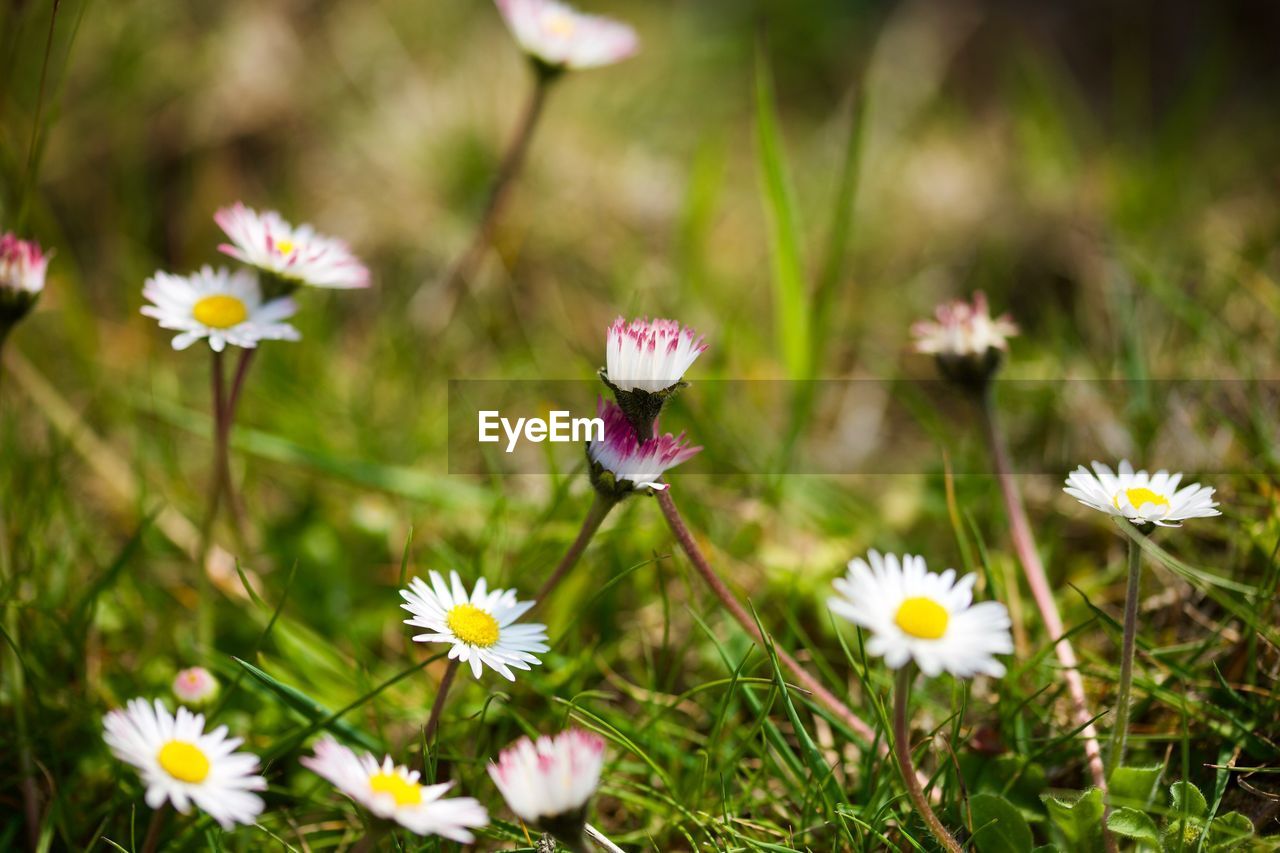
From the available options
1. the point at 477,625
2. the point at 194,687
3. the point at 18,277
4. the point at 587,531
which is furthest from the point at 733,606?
the point at 18,277

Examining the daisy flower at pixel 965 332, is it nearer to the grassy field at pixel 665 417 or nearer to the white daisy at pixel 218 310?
the grassy field at pixel 665 417

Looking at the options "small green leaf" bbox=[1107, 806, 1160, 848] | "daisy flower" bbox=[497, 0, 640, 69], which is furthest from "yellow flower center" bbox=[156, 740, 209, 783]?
"daisy flower" bbox=[497, 0, 640, 69]

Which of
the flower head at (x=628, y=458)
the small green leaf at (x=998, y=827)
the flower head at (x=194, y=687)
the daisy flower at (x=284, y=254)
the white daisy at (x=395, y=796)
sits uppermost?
the daisy flower at (x=284, y=254)

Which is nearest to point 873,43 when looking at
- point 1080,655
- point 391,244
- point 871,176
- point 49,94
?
point 871,176

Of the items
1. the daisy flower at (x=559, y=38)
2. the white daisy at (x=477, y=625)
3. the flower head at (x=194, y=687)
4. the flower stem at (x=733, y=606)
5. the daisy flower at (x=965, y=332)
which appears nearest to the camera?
the white daisy at (x=477, y=625)

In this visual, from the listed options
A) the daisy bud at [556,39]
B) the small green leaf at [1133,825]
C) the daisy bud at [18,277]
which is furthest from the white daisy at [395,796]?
the daisy bud at [556,39]

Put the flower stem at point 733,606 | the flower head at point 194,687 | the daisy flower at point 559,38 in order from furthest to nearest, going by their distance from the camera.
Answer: the daisy flower at point 559,38 < the flower head at point 194,687 < the flower stem at point 733,606

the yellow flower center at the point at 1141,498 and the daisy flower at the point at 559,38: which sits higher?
the daisy flower at the point at 559,38

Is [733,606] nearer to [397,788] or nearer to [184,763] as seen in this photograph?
[397,788]

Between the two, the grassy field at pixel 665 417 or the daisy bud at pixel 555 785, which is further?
the grassy field at pixel 665 417
